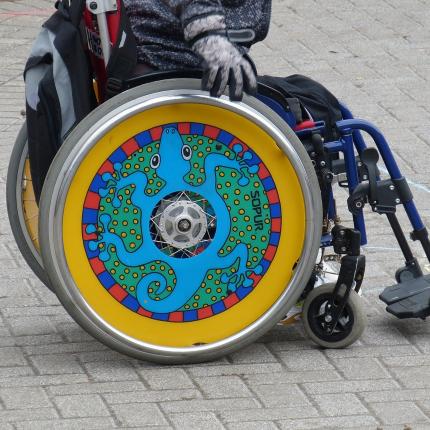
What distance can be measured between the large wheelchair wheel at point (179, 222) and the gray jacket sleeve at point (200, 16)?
0.62ft

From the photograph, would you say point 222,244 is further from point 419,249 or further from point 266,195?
point 419,249

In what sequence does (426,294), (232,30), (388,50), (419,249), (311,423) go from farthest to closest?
(388,50)
(419,249)
(426,294)
(232,30)
(311,423)

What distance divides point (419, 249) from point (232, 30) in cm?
173

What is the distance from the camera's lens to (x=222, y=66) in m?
4.01

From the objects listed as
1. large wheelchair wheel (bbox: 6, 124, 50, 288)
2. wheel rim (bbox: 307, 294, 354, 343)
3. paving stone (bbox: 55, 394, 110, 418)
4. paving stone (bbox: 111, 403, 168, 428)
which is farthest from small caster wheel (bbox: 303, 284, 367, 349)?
large wheelchair wheel (bbox: 6, 124, 50, 288)

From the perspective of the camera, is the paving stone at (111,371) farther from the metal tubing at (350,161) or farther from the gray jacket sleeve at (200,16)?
the gray jacket sleeve at (200,16)

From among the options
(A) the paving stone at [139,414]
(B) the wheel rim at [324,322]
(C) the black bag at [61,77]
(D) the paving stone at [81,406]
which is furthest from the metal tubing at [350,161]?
(D) the paving stone at [81,406]

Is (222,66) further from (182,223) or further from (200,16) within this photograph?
(182,223)

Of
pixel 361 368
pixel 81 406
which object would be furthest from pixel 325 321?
pixel 81 406

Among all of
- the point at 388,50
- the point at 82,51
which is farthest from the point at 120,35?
the point at 388,50

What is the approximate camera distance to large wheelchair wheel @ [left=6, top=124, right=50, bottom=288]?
15.5ft

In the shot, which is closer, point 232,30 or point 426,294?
point 232,30

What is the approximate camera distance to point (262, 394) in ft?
13.7

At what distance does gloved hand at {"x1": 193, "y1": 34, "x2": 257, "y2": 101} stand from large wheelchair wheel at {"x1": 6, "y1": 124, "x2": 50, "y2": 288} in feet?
3.20
